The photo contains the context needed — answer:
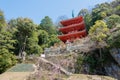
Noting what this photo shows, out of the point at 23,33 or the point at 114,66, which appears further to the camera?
the point at 23,33

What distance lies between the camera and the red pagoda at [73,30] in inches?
1206

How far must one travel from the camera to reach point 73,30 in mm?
33125

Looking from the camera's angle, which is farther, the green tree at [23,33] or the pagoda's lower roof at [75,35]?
the pagoda's lower roof at [75,35]

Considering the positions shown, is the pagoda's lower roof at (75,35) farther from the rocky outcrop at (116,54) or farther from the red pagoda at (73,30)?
the rocky outcrop at (116,54)

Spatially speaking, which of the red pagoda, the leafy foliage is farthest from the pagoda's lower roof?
the leafy foliage

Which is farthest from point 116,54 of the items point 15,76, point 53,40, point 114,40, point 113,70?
point 53,40

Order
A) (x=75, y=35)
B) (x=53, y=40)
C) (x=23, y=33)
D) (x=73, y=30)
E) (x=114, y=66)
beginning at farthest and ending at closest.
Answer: (x=53, y=40) → (x=73, y=30) → (x=75, y=35) → (x=23, y=33) → (x=114, y=66)

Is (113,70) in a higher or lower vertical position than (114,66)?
lower

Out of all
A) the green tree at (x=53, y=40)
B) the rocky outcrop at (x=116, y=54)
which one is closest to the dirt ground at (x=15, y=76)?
the rocky outcrop at (x=116, y=54)

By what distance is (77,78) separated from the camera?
6555 mm

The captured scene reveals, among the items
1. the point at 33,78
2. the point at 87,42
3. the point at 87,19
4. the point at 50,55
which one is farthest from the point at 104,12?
the point at 33,78

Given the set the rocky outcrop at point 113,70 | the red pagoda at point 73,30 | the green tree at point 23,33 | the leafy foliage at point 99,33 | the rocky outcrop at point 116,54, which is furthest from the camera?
the red pagoda at point 73,30

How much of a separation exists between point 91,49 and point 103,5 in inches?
675

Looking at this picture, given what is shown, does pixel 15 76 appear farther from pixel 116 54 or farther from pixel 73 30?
pixel 73 30
